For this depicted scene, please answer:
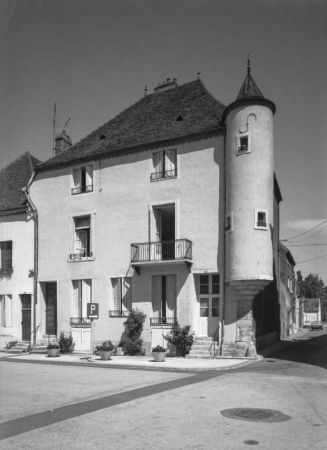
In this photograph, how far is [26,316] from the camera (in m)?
27.9

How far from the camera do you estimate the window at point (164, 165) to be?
79.6 ft

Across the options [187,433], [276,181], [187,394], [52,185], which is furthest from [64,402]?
[276,181]

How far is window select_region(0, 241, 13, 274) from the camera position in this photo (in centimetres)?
2881

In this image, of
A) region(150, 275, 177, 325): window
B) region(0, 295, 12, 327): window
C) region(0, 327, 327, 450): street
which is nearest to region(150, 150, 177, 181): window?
region(150, 275, 177, 325): window

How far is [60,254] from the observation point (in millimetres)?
27141

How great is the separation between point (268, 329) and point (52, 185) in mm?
14610

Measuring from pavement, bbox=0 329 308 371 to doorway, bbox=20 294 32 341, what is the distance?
2.67 meters

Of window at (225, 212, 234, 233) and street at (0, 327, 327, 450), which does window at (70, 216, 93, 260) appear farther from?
street at (0, 327, 327, 450)

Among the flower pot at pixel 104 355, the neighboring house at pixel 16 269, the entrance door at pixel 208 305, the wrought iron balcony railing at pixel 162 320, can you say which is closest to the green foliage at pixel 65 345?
the neighboring house at pixel 16 269

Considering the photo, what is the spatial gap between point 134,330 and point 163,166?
8.10 m

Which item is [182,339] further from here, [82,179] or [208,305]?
[82,179]

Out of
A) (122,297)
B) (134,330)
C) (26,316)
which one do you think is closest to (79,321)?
(122,297)

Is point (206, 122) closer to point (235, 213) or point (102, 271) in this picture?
point (235, 213)

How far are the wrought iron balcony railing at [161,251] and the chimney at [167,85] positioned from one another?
974 cm
